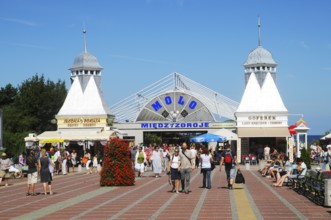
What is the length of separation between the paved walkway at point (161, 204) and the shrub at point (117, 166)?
1.30 m

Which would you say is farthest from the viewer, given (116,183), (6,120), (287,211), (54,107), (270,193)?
(54,107)

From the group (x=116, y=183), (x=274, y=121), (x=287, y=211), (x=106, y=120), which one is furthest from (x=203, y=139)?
(x=287, y=211)

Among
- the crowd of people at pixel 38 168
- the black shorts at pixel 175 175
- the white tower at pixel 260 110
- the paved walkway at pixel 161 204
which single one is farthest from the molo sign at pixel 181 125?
the black shorts at pixel 175 175

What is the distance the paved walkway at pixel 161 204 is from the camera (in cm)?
1359

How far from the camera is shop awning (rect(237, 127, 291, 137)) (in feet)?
148

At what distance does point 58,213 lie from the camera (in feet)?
46.8

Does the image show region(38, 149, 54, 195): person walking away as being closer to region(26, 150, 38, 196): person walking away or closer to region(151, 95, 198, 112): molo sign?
region(26, 150, 38, 196): person walking away

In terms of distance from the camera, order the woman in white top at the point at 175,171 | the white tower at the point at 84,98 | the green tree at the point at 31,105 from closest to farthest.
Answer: the woman in white top at the point at 175,171 → the white tower at the point at 84,98 → the green tree at the point at 31,105

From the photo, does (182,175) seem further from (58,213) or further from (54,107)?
(54,107)

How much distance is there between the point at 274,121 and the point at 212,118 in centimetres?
625

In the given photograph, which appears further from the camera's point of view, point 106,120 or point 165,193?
point 106,120

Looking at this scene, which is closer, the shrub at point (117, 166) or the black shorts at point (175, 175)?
the black shorts at point (175, 175)

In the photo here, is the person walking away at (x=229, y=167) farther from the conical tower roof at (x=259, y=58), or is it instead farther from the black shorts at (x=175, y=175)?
the conical tower roof at (x=259, y=58)

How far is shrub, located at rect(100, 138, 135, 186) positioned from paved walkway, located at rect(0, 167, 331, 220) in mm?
1299
